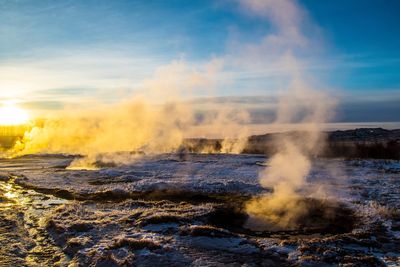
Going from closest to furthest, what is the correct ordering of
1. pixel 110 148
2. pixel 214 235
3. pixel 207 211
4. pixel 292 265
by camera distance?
pixel 292 265 → pixel 214 235 → pixel 207 211 → pixel 110 148

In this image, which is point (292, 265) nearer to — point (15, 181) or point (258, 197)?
point (258, 197)

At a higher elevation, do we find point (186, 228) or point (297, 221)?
point (186, 228)

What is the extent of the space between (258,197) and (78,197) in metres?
8.95

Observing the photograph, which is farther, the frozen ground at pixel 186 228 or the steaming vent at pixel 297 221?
the steaming vent at pixel 297 221

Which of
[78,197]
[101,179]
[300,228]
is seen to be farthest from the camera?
[101,179]

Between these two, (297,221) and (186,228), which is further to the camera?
(297,221)

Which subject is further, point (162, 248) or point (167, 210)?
point (167, 210)

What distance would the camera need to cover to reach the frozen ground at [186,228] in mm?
9328

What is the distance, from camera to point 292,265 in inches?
344

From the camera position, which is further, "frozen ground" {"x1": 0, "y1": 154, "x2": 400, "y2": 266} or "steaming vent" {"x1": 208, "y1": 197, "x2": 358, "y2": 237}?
"steaming vent" {"x1": 208, "y1": 197, "x2": 358, "y2": 237}

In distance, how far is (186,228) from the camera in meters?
11.5

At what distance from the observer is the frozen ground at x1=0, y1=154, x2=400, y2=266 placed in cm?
933

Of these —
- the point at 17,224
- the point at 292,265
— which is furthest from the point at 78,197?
the point at 292,265

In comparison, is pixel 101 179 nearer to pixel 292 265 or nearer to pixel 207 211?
pixel 207 211
